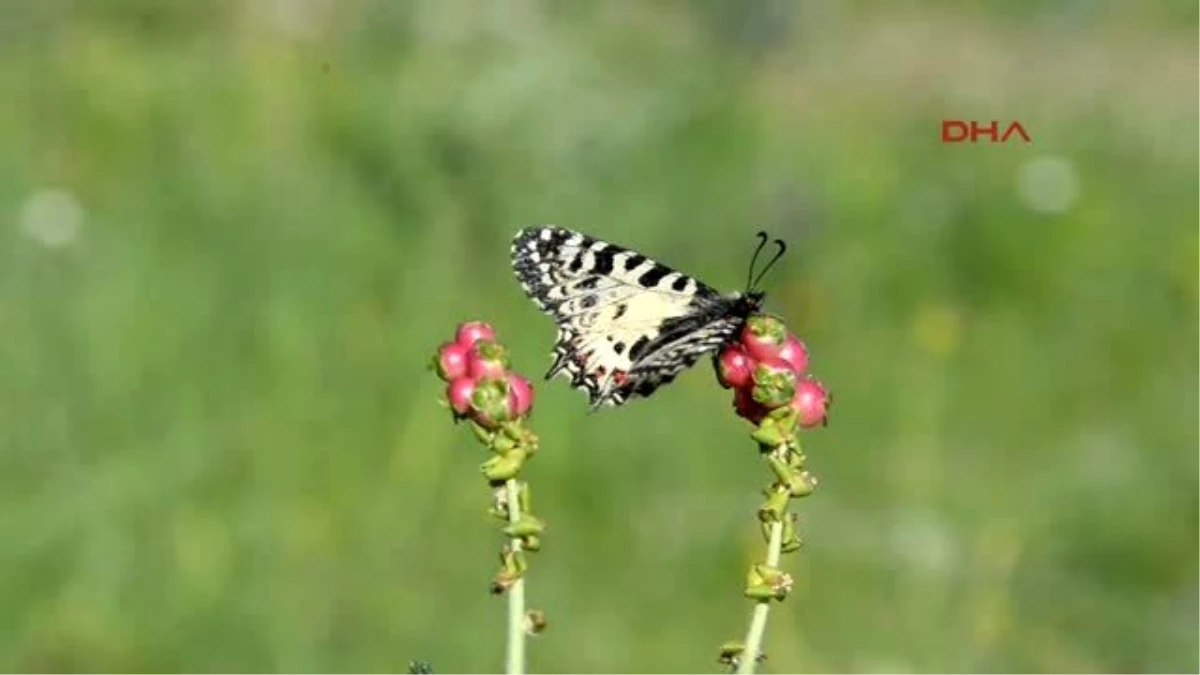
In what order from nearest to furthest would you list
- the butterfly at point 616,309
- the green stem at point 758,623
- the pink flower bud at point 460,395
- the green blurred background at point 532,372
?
1. the green stem at point 758,623
2. the pink flower bud at point 460,395
3. the butterfly at point 616,309
4. the green blurred background at point 532,372

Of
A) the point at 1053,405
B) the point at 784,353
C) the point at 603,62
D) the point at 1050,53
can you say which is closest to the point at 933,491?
the point at 1053,405

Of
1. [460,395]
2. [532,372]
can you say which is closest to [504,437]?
[460,395]

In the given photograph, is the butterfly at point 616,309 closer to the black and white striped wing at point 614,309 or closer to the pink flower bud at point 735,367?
the black and white striped wing at point 614,309

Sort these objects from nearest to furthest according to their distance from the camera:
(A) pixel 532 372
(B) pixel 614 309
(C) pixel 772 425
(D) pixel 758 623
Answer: (D) pixel 758 623 → (C) pixel 772 425 → (B) pixel 614 309 → (A) pixel 532 372

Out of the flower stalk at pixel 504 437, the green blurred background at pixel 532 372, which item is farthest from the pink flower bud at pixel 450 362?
the green blurred background at pixel 532 372

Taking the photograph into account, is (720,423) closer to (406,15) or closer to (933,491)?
(933,491)

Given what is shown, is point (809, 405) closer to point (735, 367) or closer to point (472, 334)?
point (735, 367)

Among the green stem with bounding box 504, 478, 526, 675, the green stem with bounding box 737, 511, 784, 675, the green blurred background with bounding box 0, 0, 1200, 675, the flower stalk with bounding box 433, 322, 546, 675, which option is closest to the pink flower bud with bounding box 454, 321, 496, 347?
the flower stalk with bounding box 433, 322, 546, 675

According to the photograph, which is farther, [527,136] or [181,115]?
[181,115]
